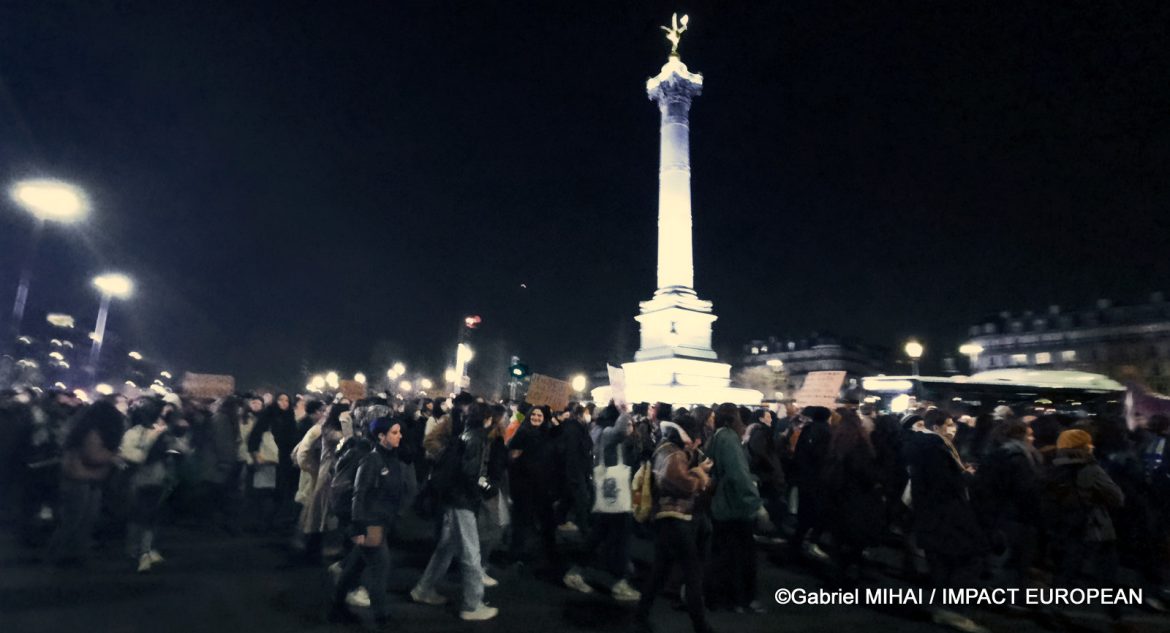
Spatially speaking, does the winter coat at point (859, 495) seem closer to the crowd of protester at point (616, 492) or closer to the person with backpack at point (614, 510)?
the crowd of protester at point (616, 492)

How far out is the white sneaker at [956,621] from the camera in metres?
6.55

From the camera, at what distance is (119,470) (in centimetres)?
899

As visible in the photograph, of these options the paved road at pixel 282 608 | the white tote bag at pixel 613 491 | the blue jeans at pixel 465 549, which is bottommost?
the paved road at pixel 282 608

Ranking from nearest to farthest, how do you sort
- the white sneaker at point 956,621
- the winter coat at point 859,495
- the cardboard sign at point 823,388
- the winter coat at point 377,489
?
1. the winter coat at point 377,489
2. the white sneaker at point 956,621
3. the winter coat at point 859,495
4. the cardboard sign at point 823,388

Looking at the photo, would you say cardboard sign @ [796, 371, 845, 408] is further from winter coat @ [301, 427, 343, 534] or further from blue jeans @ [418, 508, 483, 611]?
winter coat @ [301, 427, 343, 534]

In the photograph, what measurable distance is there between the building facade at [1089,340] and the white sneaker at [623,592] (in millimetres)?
70097

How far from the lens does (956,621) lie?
21.9ft

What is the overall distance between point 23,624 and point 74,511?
255cm

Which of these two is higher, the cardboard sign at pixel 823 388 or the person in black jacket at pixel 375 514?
the cardboard sign at pixel 823 388

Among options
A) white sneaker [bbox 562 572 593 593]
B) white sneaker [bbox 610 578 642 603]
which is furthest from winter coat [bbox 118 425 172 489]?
white sneaker [bbox 610 578 642 603]

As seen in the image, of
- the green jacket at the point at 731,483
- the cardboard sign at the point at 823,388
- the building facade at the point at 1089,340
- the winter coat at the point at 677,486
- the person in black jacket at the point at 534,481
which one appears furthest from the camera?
the building facade at the point at 1089,340

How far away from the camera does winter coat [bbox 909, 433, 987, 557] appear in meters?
6.73

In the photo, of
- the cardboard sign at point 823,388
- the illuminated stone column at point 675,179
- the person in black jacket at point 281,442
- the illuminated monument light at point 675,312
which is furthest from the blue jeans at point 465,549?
the illuminated stone column at point 675,179

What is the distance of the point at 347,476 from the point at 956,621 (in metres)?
6.17
